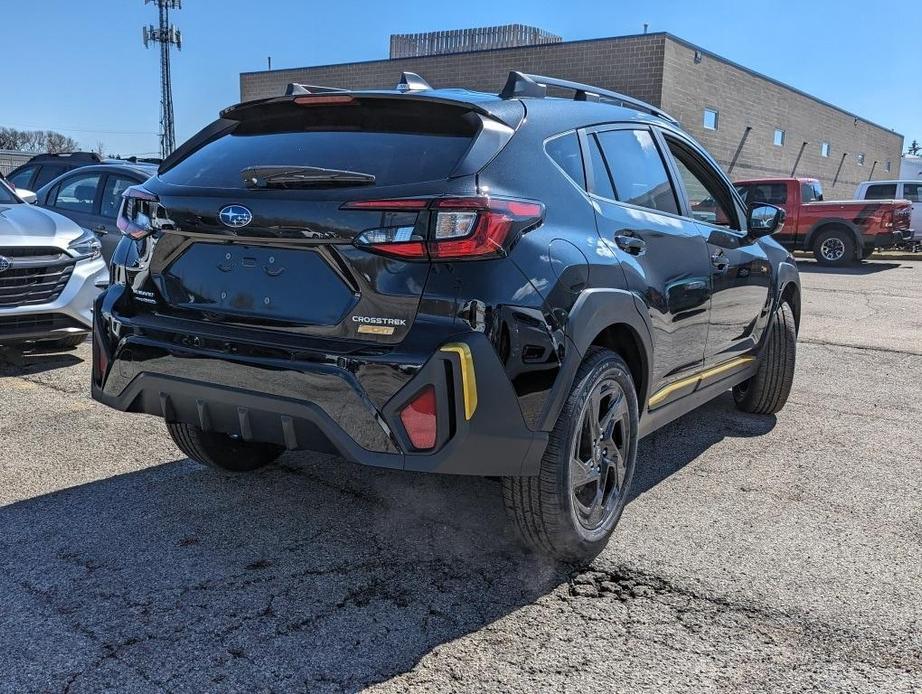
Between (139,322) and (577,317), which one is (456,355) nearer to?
(577,317)

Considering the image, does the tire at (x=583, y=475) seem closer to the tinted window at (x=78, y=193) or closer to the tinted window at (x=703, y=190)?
the tinted window at (x=703, y=190)

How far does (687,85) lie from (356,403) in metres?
23.4

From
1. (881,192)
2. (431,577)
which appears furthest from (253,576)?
(881,192)

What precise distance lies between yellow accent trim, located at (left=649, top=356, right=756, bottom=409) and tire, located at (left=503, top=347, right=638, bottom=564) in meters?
0.34

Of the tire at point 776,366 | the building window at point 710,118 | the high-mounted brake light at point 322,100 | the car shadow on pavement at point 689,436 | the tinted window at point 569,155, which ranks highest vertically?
the building window at point 710,118

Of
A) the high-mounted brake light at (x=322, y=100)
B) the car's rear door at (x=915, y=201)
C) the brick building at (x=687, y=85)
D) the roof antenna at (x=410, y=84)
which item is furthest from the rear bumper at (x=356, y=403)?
the brick building at (x=687, y=85)

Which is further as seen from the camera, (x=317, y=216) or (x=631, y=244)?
(x=631, y=244)

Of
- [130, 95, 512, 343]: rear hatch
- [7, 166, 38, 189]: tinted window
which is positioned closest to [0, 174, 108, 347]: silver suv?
[130, 95, 512, 343]: rear hatch

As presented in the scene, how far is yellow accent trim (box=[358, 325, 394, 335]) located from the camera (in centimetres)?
265

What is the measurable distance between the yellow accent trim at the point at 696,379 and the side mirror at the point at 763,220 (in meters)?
0.73

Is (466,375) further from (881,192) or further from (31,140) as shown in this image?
(31,140)

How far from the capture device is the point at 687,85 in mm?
23812

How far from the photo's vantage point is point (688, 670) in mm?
2539

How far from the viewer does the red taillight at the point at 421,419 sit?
2580 mm
